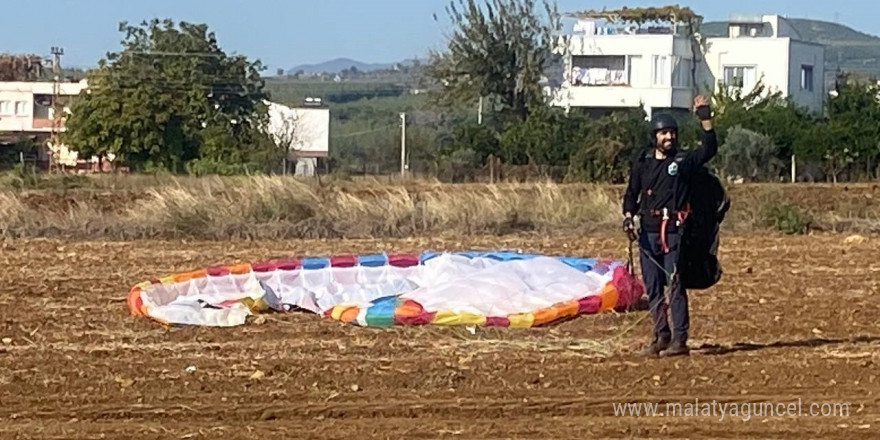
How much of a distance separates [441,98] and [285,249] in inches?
1715

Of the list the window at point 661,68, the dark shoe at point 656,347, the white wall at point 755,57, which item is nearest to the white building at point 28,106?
the window at point 661,68

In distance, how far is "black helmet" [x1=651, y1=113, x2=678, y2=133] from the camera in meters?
10.1

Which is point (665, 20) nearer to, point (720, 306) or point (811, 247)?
point (811, 247)

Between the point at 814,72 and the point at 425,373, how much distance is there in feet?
223

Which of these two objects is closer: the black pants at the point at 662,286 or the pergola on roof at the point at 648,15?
the black pants at the point at 662,286

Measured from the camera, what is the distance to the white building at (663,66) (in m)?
70.4

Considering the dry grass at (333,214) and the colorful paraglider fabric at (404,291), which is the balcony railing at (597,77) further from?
the colorful paraglider fabric at (404,291)

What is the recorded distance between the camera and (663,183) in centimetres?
1005

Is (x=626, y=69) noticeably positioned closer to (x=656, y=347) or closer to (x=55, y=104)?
(x=55, y=104)

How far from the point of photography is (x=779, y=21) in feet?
253

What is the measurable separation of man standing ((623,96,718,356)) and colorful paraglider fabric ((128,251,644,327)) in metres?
1.86

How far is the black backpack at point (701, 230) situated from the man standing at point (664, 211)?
77 mm

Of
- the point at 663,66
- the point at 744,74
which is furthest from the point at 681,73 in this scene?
the point at 744,74

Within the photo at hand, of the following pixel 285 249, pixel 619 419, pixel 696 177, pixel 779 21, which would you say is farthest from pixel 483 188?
pixel 779 21
